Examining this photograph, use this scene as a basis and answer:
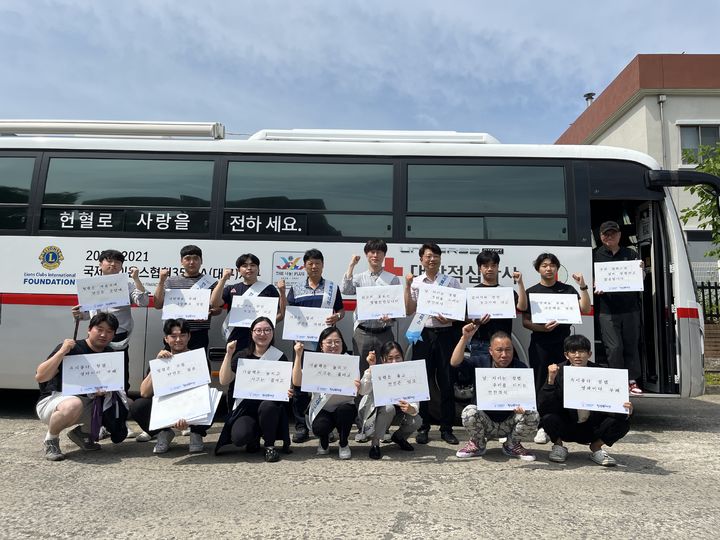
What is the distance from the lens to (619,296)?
18.1 ft

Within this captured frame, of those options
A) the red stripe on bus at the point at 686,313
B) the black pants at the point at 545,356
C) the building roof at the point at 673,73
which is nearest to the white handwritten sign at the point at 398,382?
the black pants at the point at 545,356

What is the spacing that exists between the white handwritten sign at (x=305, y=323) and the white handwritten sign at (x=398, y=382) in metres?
0.82

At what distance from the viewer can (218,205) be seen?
564 centimetres

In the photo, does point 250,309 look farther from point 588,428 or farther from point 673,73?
point 673,73

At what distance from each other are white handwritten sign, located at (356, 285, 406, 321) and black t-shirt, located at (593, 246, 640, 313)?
236 cm

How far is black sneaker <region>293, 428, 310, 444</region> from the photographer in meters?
4.84

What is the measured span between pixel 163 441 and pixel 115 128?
3.78 metres

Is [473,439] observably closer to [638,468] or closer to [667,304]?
[638,468]

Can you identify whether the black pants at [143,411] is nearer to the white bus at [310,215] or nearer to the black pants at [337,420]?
the white bus at [310,215]

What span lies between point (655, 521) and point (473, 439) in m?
1.51

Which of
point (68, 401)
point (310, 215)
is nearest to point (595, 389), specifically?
point (310, 215)

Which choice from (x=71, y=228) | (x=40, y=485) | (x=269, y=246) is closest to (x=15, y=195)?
(x=71, y=228)

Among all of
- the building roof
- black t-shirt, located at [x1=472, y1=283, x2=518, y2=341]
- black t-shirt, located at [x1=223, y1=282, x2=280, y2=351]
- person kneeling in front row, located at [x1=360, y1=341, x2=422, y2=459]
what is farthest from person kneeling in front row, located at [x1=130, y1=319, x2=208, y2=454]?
the building roof

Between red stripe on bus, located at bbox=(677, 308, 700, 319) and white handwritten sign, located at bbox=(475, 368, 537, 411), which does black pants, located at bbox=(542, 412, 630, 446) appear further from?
red stripe on bus, located at bbox=(677, 308, 700, 319)
